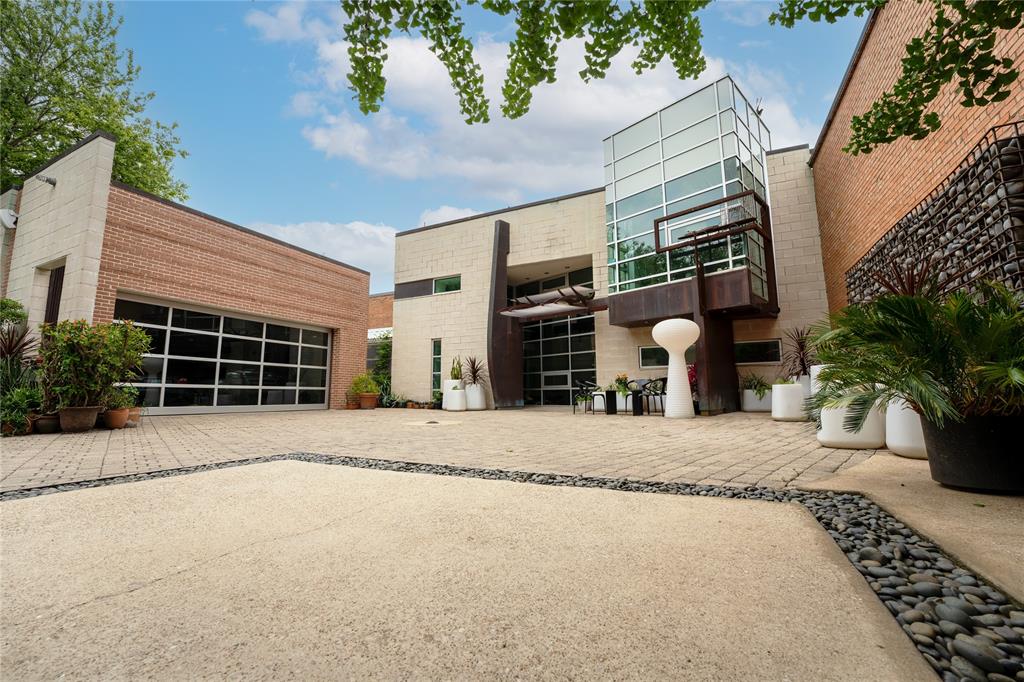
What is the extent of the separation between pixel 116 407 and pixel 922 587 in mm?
9356

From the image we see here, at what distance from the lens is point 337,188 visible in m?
5.38

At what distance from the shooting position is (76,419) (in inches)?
243

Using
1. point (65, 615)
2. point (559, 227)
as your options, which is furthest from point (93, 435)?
point (559, 227)

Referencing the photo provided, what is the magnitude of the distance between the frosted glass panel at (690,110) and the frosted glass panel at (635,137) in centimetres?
34

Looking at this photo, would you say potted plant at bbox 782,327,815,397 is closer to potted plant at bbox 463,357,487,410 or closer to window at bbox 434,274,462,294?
potted plant at bbox 463,357,487,410

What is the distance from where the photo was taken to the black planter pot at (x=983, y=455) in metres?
2.34

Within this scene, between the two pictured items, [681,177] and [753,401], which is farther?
[681,177]

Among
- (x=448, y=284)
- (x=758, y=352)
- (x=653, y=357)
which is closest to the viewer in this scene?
(x=758, y=352)

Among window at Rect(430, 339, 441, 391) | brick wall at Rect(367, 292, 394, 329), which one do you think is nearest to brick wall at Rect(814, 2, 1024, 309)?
window at Rect(430, 339, 441, 391)

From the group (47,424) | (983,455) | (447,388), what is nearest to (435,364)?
(447,388)

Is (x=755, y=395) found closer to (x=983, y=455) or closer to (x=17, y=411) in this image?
(x=983, y=455)

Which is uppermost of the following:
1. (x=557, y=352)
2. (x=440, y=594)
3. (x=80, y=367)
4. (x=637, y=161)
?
(x=637, y=161)

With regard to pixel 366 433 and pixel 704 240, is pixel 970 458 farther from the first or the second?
pixel 704 240

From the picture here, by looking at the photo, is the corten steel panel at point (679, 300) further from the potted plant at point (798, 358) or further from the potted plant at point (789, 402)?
the potted plant at point (789, 402)
